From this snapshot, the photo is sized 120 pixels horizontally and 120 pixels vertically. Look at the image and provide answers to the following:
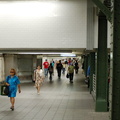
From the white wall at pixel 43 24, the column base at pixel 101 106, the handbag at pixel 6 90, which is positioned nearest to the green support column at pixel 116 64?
the column base at pixel 101 106

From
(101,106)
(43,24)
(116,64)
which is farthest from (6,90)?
(116,64)

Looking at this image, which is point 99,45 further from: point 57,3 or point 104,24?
point 57,3

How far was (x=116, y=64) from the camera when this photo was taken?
145 inches

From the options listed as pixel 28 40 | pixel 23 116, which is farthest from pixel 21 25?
pixel 23 116

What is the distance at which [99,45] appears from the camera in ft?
30.0

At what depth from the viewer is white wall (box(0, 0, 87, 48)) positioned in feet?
32.9

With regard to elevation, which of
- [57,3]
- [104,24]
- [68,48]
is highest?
[57,3]

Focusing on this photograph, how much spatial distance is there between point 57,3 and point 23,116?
15.2 feet

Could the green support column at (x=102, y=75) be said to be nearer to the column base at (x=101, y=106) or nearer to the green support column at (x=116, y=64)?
the column base at (x=101, y=106)

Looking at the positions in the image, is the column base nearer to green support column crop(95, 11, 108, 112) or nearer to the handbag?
green support column crop(95, 11, 108, 112)

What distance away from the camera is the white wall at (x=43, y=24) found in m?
10.0

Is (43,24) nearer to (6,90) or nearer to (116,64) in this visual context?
(6,90)

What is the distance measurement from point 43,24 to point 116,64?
6.82 metres

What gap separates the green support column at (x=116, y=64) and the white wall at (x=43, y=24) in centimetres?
635
